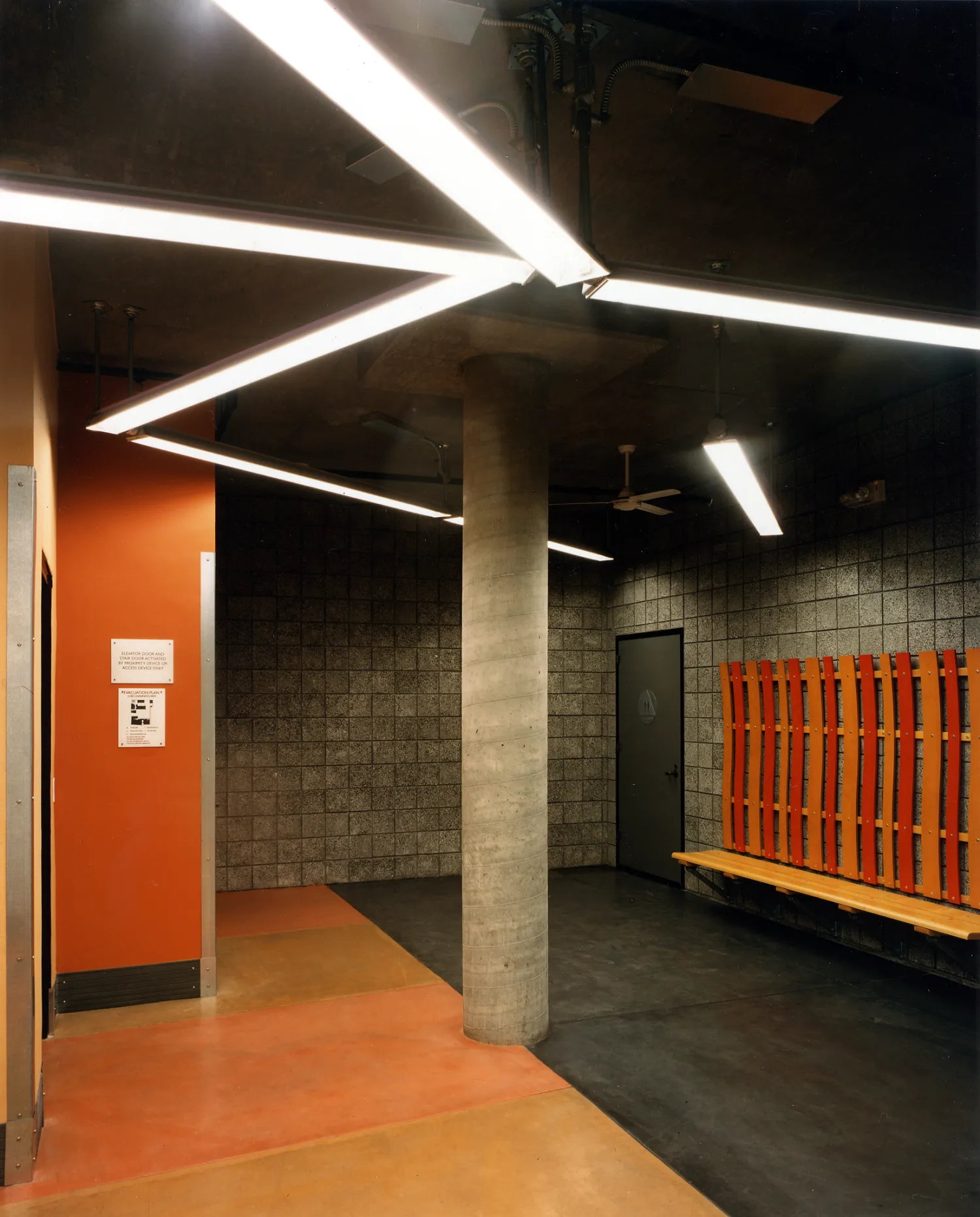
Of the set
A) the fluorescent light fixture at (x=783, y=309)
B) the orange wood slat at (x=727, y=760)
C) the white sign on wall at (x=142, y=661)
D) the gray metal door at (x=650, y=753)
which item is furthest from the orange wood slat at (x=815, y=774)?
the white sign on wall at (x=142, y=661)

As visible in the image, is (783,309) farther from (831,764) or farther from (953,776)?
(831,764)

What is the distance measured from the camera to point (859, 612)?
17.8 ft

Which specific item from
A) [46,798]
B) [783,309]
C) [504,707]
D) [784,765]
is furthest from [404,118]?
[784,765]

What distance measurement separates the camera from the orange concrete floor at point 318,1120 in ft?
8.73

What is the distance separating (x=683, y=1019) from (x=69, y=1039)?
2808mm

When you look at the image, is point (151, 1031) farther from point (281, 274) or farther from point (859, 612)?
point (859, 612)

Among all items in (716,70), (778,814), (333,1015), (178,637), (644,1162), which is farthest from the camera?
(778,814)

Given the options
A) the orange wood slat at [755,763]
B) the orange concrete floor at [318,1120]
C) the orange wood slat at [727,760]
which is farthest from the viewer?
the orange wood slat at [727,760]

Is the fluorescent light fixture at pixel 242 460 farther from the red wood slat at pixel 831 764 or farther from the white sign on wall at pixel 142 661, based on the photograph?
the red wood slat at pixel 831 764

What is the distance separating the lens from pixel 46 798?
161 inches

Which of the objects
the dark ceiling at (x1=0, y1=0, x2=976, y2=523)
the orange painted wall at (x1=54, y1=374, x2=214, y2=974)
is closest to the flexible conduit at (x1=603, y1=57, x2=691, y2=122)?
the dark ceiling at (x1=0, y1=0, x2=976, y2=523)

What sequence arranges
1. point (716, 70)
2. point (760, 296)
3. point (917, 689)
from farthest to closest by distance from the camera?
point (917, 689)
point (716, 70)
point (760, 296)

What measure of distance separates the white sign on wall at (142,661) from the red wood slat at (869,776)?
12.9 feet

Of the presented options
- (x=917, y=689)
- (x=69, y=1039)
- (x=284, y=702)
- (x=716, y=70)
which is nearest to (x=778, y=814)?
→ (x=917, y=689)
